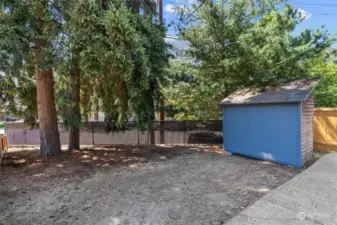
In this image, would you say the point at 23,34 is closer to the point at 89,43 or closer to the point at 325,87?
the point at 89,43

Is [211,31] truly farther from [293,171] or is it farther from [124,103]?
[293,171]

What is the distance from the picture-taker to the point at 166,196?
322 centimetres

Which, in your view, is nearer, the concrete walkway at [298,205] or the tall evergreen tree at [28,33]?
the concrete walkway at [298,205]

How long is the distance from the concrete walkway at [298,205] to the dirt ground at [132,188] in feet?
0.57

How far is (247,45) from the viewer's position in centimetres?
645

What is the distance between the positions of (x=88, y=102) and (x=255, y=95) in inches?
234

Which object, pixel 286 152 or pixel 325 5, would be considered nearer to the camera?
pixel 286 152

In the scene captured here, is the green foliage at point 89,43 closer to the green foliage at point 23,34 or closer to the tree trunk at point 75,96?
the green foliage at point 23,34

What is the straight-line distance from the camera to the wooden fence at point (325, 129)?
6180mm

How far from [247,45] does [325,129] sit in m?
3.57

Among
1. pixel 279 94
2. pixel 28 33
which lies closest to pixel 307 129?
pixel 279 94

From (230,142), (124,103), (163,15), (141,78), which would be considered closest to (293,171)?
(230,142)

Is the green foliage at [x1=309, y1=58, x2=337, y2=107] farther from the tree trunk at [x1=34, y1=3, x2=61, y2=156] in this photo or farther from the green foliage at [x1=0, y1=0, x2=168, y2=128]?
the tree trunk at [x1=34, y1=3, x2=61, y2=156]

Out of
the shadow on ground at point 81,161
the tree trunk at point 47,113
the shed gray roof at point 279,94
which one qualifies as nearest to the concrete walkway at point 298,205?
the shed gray roof at point 279,94
